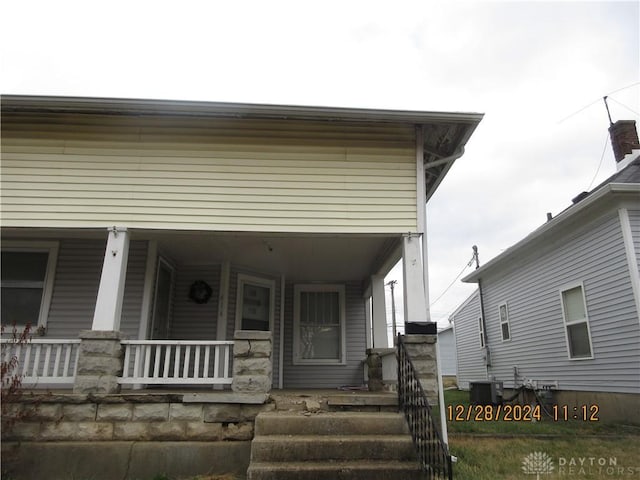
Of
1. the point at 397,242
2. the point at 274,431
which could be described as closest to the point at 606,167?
the point at 397,242

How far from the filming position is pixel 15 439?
4.09m

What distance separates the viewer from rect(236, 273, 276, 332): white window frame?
7258 millimetres

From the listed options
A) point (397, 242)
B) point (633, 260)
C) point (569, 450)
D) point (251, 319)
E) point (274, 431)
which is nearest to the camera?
point (274, 431)

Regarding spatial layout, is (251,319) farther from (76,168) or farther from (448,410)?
(448,410)

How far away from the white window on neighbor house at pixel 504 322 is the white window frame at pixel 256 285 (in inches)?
296

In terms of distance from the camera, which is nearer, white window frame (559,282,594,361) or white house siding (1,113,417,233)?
white house siding (1,113,417,233)

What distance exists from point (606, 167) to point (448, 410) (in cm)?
807

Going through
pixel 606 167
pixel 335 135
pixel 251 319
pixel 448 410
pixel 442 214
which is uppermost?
pixel 442 214

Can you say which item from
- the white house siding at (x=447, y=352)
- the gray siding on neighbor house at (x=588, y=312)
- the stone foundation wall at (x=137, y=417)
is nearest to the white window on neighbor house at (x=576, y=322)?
the gray siding on neighbor house at (x=588, y=312)

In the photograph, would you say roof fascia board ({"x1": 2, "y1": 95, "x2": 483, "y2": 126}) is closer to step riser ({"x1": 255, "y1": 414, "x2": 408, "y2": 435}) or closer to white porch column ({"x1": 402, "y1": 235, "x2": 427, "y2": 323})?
white porch column ({"x1": 402, "y1": 235, "x2": 427, "y2": 323})

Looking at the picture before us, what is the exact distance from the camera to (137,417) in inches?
169

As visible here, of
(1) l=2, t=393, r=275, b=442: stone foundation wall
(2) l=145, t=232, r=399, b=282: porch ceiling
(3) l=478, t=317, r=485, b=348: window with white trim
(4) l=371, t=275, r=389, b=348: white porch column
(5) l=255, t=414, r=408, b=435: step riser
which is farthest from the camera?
(3) l=478, t=317, r=485, b=348: window with white trim

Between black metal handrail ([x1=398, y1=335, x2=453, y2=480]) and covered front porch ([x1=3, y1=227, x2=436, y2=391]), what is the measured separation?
2.26ft

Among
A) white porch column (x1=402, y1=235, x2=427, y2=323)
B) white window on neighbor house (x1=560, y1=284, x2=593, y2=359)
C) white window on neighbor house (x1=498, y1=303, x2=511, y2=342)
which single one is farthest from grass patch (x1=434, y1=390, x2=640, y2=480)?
white window on neighbor house (x1=498, y1=303, x2=511, y2=342)
